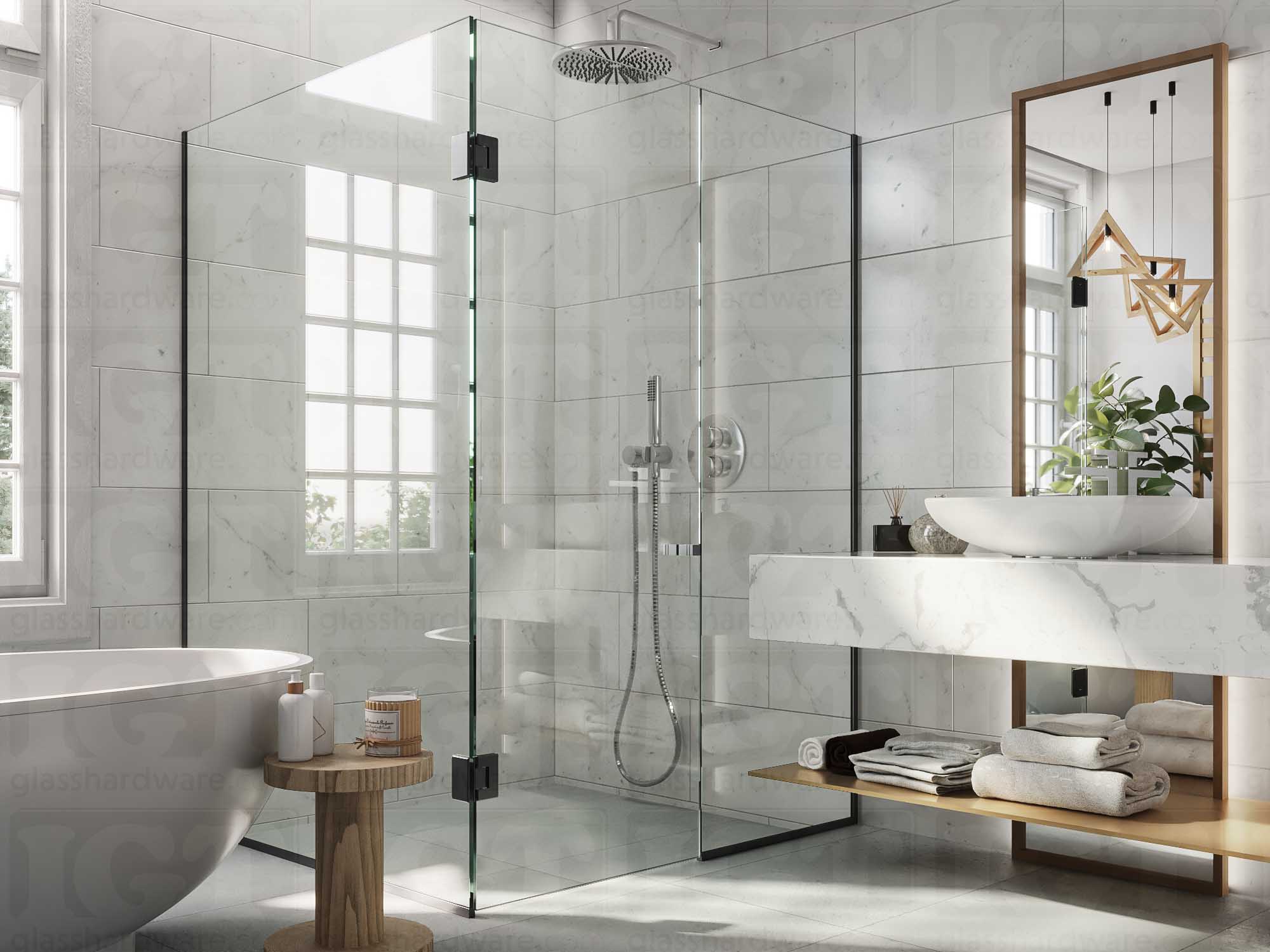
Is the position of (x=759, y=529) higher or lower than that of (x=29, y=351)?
lower

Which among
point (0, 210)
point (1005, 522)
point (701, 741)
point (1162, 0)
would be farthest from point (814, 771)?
point (0, 210)

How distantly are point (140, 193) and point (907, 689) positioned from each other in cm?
266

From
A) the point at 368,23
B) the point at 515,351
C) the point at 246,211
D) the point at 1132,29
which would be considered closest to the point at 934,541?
the point at 515,351

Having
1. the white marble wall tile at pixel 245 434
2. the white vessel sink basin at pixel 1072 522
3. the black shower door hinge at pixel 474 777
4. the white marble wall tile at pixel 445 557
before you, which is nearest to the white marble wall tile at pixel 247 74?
Answer: the white marble wall tile at pixel 245 434

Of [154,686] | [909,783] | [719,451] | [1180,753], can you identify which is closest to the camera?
[154,686]

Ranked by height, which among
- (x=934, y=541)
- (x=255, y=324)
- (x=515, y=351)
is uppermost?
(x=255, y=324)

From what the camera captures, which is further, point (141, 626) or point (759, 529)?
point (141, 626)

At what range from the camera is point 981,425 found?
134 inches

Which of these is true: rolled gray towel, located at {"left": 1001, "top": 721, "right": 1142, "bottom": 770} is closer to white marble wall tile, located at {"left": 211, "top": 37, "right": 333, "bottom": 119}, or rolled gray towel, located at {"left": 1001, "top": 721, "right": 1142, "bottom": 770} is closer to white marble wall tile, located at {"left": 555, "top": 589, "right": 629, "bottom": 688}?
white marble wall tile, located at {"left": 555, "top": 589, "right": 629, "bottom": 688}

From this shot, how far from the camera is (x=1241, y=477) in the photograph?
2.90 meters

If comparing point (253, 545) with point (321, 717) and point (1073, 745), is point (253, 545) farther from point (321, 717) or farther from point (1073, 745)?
point (1073, 745)

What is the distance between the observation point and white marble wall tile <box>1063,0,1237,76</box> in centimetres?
298

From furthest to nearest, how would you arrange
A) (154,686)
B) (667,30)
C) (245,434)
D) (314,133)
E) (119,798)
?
(667,30) < (245,434) < (314,133) < (154,686) < (119,798)

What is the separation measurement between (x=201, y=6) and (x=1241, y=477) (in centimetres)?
318
